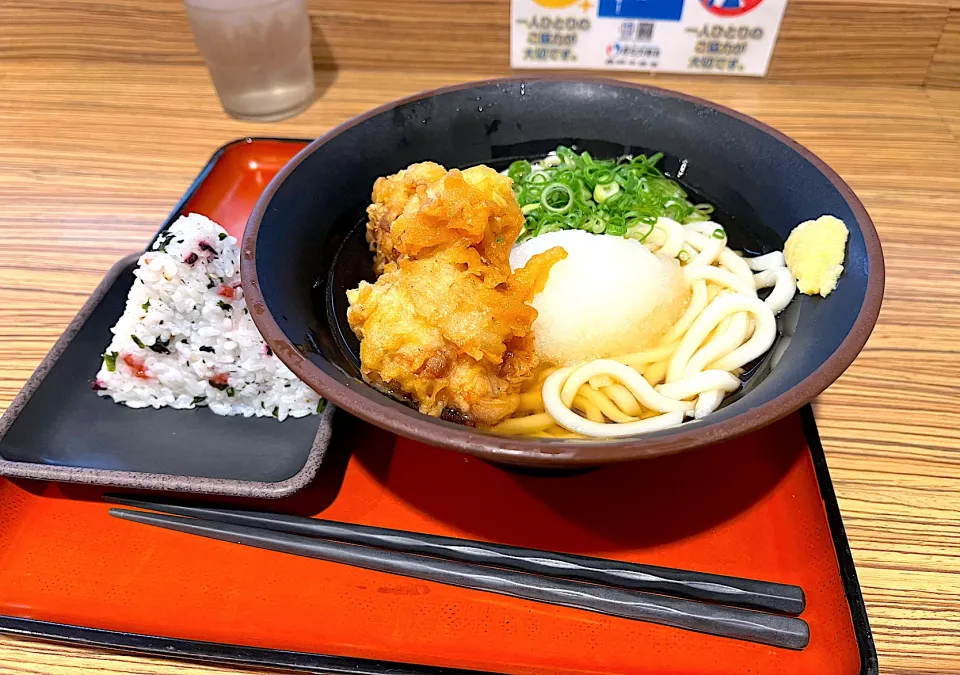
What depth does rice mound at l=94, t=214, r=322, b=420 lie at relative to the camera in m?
1.54

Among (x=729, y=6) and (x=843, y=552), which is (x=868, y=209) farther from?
(x=843, y=552)

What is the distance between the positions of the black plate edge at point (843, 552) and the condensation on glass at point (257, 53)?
2360 mm

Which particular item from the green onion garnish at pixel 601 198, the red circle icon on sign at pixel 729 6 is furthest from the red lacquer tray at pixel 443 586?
the red circle icon on sign at pixel 729 6

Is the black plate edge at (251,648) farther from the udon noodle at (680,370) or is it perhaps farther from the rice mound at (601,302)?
the rice mound at (601,302)

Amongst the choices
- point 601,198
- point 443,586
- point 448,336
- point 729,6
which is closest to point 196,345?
point 448,336

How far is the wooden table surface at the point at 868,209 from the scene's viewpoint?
130 cm

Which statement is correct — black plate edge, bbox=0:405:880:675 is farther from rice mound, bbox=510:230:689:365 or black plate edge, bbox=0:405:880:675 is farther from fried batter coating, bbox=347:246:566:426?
rice mound, bbox=510:230:689:365

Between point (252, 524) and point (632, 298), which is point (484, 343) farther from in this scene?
point (252, 524)

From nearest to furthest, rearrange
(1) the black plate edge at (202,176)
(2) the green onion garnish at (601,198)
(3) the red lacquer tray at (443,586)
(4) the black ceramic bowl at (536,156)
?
(4) the black ceramic bowl at (536,156)
(3) the red lacquer tray at (443,586)
(2) the green onion garnish at (601,198)
(1) the black plate edge at (202,176)

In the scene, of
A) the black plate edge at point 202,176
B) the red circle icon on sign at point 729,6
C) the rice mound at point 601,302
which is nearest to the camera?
the rice mound at point 601,302

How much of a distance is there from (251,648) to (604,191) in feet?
4.41

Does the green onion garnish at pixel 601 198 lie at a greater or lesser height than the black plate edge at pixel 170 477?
greater

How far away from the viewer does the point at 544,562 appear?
1.25 metres

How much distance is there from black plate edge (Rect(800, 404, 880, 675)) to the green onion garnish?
0.61 metres
